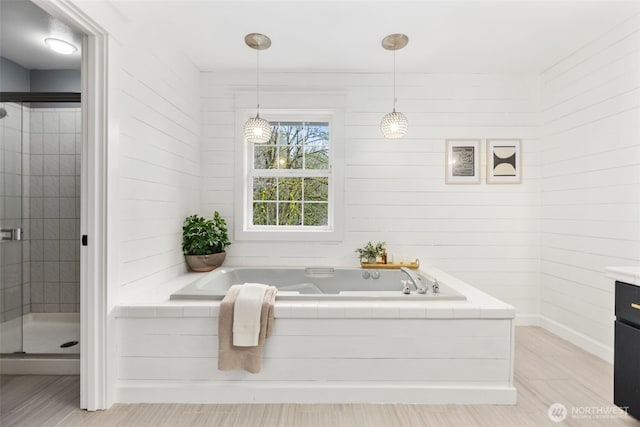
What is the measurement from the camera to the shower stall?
2.79 meters

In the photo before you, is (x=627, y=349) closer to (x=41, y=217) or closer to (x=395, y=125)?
(x=395, y=125)

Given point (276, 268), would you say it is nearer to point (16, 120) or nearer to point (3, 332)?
point (3, 332)

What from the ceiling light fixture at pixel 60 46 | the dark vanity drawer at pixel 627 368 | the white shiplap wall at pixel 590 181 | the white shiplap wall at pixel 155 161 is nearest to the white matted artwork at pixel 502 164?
the white shiplap wall at pixel 590 181

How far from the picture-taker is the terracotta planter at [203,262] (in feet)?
9.80

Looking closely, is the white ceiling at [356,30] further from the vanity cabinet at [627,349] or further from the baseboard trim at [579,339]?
the baseboard trim at [579,339]

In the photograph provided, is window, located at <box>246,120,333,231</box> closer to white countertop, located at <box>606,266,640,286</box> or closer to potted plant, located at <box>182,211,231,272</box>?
potted plant, located at <box>182,211,231,272</box>

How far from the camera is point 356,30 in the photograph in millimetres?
2604

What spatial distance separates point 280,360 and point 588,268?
2430 millimetres

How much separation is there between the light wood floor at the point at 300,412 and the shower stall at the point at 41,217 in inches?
27.0

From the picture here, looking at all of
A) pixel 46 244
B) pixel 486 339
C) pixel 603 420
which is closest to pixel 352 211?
pixel 486 339

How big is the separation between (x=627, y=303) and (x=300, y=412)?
172cm

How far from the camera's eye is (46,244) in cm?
311

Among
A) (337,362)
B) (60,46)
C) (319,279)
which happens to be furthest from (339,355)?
(60,46)

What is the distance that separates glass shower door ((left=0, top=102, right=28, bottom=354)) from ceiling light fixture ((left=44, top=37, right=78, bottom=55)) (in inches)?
21.0
